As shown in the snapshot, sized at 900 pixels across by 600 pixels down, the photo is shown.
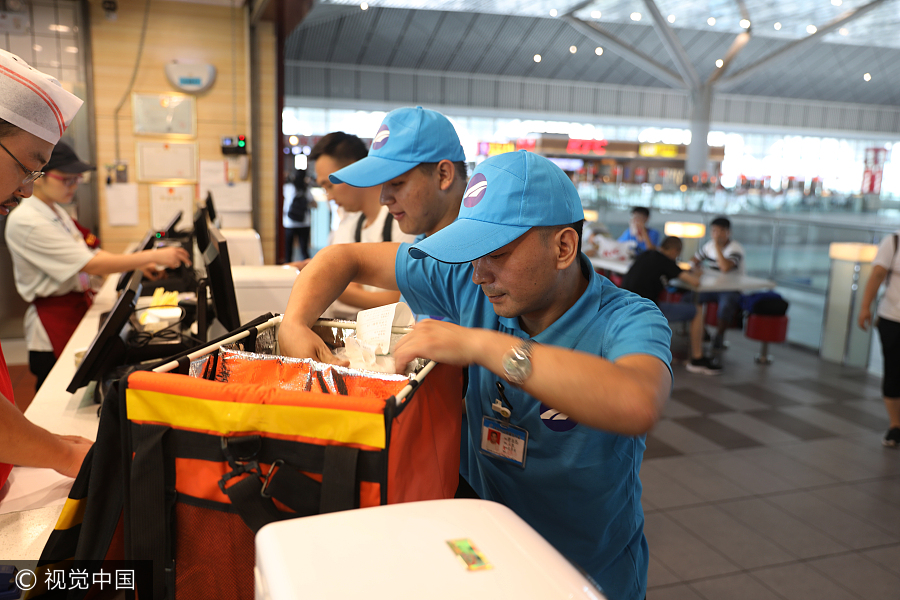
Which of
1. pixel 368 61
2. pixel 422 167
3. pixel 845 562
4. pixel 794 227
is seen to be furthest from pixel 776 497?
pixel 368 61

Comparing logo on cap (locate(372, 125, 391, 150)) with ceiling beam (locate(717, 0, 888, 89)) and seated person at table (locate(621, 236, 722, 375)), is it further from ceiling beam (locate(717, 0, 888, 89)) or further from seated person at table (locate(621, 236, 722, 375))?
ceiling beam (locate(717, 0, 888, 89))

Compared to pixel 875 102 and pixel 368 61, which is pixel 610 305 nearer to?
pixel 368 61

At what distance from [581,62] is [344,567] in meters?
23.1

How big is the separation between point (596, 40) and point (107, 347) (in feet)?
54.5

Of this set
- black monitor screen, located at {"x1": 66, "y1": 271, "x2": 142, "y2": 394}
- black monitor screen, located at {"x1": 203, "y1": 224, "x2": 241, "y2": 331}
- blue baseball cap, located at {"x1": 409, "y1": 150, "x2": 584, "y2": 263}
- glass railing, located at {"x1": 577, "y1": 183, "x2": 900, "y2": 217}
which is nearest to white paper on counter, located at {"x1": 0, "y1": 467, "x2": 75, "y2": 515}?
black monitor screen, located at {"x1": 66, "y1": 271, "x2": 142, "y2": 394}

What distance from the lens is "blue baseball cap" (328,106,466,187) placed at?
1.66 meters

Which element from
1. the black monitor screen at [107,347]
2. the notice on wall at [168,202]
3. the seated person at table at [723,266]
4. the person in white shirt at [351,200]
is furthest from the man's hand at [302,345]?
the seated person at table at [723,266]

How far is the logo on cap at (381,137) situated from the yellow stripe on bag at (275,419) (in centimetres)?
108

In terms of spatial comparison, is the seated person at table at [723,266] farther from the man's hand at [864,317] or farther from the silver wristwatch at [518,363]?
the silver wristwatch at [518,363]

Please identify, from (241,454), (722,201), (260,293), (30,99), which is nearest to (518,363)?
(241,454)

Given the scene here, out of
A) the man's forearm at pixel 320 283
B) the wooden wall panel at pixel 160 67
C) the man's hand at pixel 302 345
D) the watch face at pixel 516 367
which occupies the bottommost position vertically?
the man's hand at pixel 302 345

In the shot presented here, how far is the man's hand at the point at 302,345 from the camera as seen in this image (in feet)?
3.87

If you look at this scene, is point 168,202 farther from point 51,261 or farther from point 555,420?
point 555,420

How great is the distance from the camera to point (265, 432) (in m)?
0.79
